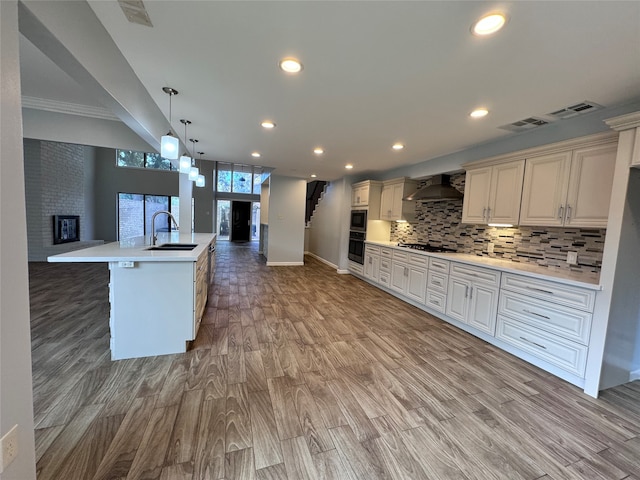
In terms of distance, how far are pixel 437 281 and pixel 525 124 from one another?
2118 millimetres

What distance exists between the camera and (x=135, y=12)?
4.79 ft

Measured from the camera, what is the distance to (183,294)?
2.48 metres

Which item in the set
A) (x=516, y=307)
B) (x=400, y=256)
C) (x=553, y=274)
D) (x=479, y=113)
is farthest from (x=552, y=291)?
(x=400, y=256)

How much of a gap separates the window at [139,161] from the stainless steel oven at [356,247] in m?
6.86

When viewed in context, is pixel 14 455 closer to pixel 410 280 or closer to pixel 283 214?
pixel 410 280

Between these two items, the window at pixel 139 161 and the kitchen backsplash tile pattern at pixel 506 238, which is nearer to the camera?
the kitchen backsplash tile pattern at pixel 506 238

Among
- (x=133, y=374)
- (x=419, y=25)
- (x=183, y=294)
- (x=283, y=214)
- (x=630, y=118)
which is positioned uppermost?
(x=419, y=25)

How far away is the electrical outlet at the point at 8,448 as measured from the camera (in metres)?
0.97

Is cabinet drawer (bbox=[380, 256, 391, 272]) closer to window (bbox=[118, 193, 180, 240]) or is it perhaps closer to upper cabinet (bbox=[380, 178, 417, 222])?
upper cabinet (bbox=[380, 178, 417, 222])

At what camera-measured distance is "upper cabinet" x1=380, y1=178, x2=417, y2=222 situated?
4974mm

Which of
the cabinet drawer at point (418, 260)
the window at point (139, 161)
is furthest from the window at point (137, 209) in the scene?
the cabinet drawer at point (418, 260)

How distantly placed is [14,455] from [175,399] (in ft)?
2.98

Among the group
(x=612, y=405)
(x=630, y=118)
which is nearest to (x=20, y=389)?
(x=612, y=405)

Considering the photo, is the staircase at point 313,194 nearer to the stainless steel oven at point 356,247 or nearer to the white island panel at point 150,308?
the stainless steel oven at point 356,247
